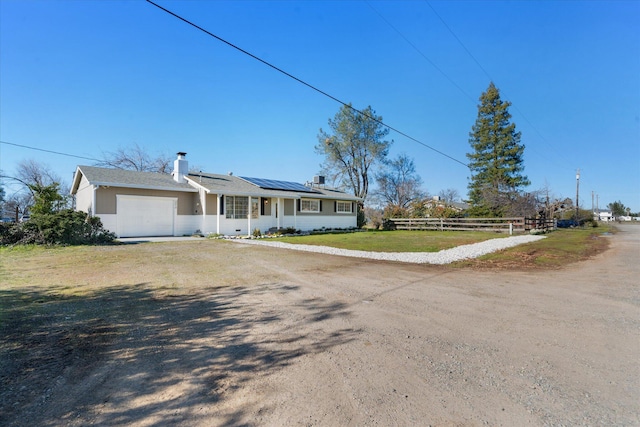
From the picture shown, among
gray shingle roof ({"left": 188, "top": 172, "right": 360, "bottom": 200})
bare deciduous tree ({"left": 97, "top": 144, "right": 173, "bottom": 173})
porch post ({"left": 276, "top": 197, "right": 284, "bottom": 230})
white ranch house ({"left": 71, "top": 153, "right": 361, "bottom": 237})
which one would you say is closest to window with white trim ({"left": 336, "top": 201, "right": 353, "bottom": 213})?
gray shingle roof ({"left": 188, "top": 172, "right": 360, "bottom": 200})

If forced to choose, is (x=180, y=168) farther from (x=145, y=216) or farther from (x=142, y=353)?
(x=142, y=353)

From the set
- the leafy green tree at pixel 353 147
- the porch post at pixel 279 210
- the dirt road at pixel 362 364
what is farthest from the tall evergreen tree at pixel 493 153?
the dirt road at pixel 362 364

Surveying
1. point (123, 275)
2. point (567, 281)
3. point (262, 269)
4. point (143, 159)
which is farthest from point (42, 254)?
point (143, 159)

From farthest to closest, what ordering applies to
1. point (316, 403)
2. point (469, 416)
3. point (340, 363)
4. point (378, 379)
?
point (340, 363)
point (378, 379)
point (316, 403)
point (469, 416)

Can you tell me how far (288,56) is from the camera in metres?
10.8

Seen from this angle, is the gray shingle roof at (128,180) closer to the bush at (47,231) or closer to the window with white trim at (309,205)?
the bush at (47,231)

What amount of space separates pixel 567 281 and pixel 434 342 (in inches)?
215

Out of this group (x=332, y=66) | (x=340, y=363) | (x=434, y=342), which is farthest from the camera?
(x=332, y=66)

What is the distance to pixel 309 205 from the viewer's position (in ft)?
78.3

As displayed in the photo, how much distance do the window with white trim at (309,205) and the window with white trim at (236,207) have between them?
4.87 meters

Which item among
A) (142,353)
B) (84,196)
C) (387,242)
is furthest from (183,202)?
(142,353)

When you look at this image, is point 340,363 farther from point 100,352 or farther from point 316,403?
point 100,352

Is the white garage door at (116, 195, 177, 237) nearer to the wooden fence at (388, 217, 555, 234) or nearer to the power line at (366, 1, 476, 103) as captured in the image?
the power line at (366, 1, 476, 103)

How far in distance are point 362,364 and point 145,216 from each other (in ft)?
57.4
